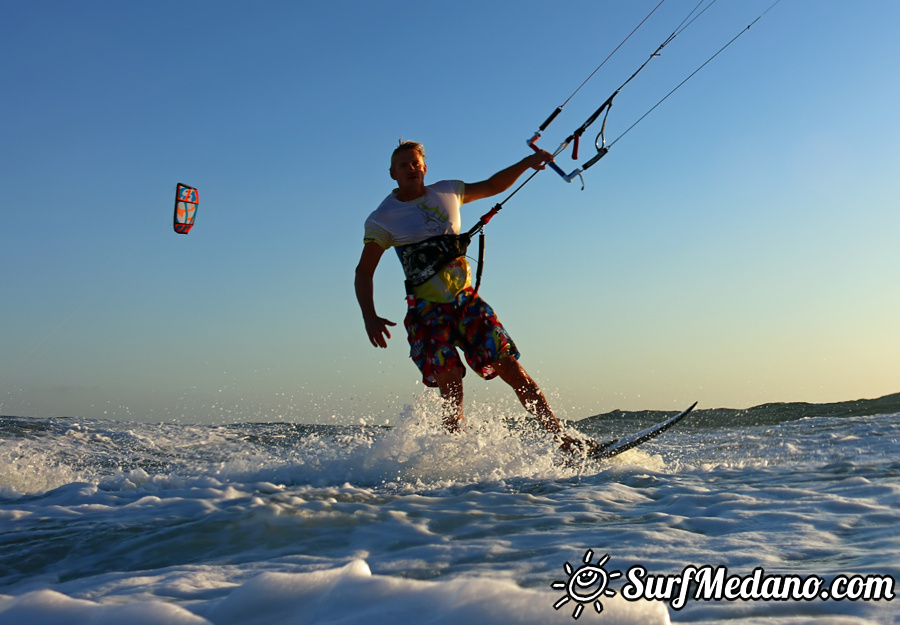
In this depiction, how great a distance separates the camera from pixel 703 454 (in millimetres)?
5445

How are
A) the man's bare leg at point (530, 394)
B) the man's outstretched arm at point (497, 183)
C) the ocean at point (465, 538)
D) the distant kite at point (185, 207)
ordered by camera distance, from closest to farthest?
1. the ocean at point (465, 538)
2. the man's bare leg at point (530, 394)
3. the man's outstretched arm at point (497, 183)
4. the distant kite at point (185, 207)

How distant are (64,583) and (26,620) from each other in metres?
0.53

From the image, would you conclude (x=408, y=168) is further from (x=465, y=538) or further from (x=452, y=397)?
(x=465, y=538)

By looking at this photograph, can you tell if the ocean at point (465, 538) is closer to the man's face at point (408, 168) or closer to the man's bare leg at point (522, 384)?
the man's bare leg at point (522, 384)

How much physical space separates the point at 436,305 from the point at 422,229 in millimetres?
477

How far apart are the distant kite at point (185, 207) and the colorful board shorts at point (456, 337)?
230 inches

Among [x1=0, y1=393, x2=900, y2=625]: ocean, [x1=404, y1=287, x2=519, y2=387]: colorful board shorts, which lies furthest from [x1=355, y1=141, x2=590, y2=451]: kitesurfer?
[x1=0, y1=393, x2=900, y2=625]: ocean

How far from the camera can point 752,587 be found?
164cm

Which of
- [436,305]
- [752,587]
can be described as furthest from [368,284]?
[752,587]

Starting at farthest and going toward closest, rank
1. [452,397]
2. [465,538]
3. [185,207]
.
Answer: [185,207], [452,397], [465,538]

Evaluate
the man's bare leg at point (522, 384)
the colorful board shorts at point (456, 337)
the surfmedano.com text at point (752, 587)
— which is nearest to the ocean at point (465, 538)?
the surfmedano.com text at point (752, 587)

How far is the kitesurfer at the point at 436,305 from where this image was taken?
4277mm

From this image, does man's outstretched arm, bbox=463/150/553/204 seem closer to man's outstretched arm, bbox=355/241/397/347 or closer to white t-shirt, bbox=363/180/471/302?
white t-shirt, bbox=363/180/471/302

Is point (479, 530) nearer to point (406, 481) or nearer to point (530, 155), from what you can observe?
point (406, 481)
